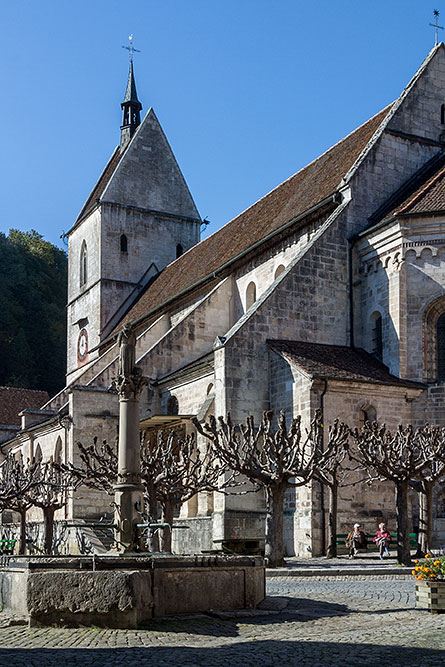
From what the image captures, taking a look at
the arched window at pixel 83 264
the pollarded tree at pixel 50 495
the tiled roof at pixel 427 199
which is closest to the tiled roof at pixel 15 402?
the arched window at pixel 83 264

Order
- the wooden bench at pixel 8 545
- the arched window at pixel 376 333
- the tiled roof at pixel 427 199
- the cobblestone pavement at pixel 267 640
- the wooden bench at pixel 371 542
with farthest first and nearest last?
the wooden bench at pixel 8 545
the arched window at pixel 376 333
the tiled roof at pixel 427 199
the wooden bench at pixel 371 542
the cobblestone pavement at pixel 267 640

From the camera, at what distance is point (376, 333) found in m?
27.4

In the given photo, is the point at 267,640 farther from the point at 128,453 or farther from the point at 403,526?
the point at 403,526

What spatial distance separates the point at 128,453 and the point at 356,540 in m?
10.9

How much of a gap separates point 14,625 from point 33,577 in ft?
2.14

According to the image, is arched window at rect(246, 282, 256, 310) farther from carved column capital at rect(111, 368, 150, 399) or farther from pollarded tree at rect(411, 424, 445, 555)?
carved column capital at rect(111, 368, 150, 399)

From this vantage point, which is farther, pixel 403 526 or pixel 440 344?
pixel 440 344

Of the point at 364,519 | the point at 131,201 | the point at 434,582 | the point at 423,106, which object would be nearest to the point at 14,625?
the point at 434,582

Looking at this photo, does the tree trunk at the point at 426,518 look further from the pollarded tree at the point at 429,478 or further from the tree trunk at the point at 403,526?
the tree trunk at the point at 403,526

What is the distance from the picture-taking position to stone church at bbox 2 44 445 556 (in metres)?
24.5

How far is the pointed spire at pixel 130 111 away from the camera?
53438 millimetres

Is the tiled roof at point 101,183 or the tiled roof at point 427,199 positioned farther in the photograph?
the tiled roof at point 101,183

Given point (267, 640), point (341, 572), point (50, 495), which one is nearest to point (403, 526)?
point (341, 572)

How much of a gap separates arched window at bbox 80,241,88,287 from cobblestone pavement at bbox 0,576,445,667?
4012 cm
